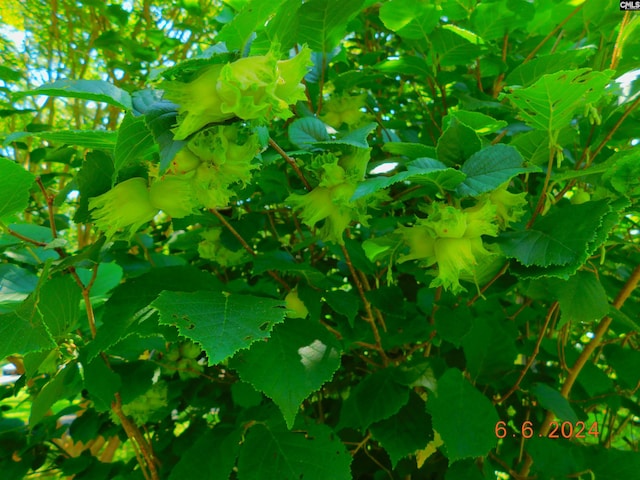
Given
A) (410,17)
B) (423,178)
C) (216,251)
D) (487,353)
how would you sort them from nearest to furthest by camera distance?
(423,178)
(410,17)
(487,353)
(216,251)

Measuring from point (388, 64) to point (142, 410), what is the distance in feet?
3.01

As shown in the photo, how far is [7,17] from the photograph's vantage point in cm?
218

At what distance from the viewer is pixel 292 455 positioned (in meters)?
0.78

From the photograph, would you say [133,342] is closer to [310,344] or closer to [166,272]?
[166,272]

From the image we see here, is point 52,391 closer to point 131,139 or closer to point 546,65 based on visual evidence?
point 131,139

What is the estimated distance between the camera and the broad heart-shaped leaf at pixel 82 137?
1.54 ft

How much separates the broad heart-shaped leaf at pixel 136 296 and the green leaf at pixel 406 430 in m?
0.42

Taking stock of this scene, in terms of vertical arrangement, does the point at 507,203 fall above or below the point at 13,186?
below

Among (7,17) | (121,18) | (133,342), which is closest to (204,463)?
(133,342)

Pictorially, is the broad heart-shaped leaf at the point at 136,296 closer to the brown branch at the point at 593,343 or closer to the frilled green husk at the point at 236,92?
the frilled green husk at the point at 236,92

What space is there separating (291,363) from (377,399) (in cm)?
28

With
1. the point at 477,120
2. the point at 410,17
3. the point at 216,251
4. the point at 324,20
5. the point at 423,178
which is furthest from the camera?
the point at 216,251
